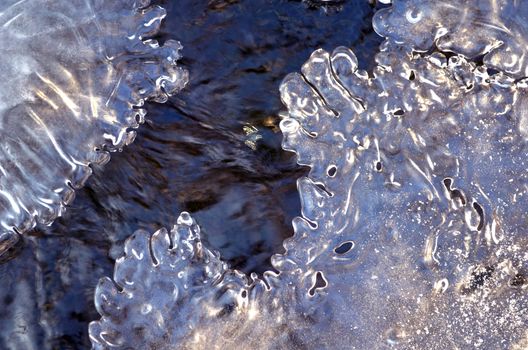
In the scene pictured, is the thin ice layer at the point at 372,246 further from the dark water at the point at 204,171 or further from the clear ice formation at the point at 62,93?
the clear ice formation at the point at 62,93

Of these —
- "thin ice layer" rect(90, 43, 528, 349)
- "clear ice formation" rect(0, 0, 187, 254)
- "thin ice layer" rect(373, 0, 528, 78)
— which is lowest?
"thin ice layer" rect(90, 43, 528, 349)

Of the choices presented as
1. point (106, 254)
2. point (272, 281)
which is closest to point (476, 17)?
point (272, 281)

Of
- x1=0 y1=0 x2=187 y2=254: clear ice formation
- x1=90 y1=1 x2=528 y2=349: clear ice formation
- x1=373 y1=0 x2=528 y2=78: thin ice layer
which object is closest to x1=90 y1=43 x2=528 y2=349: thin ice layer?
x1=90 y1=1 x2=528 y2=349: clear ice formation

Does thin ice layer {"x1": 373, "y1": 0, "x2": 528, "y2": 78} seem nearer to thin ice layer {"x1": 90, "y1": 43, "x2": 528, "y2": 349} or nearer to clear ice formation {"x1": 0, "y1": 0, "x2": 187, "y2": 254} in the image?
thin ice layer {"x1": 90, "y1": 43, "x2": 528, "y2": 349}

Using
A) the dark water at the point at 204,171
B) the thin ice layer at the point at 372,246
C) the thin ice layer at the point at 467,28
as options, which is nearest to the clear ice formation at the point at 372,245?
the thin ice layer at the point at 372,246

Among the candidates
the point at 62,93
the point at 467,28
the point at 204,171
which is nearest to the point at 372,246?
the point at 204,171

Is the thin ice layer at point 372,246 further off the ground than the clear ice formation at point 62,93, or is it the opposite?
the clear ice formation at point 62,93
